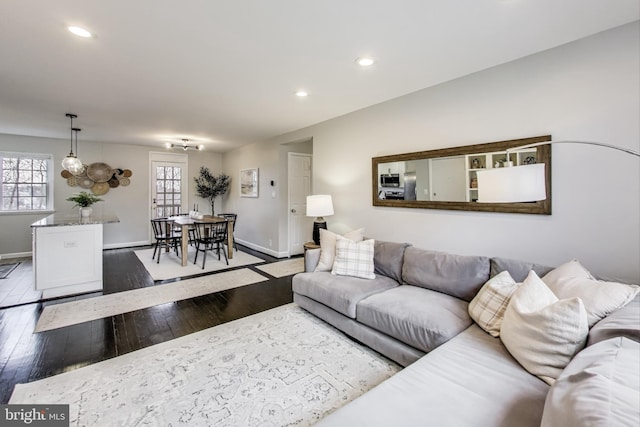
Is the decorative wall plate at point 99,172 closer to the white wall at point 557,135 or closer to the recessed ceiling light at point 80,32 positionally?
the recessed ceiling light at point 80,32

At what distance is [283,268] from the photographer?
489 centimetres

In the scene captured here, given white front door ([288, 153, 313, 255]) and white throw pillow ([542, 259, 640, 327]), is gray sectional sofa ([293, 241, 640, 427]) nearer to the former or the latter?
white throw pillow ([542, 259, 640, 327])

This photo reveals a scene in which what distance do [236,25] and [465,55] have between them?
1815 mm

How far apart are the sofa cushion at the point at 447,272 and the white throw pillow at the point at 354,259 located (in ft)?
1.20

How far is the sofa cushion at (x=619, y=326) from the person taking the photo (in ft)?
3.94

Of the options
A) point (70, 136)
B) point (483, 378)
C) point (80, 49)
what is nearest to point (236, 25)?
point (80, 49)

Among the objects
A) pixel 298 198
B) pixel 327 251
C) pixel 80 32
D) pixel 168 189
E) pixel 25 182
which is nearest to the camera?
pixel 80 32

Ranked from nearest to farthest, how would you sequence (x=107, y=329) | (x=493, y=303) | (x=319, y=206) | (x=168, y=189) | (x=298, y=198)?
1. (x=493, y=303)
2. (x=107, y=329)
3. (x=319, y=206)
4. (x=298, y=198)
5. (x=168, y=189)

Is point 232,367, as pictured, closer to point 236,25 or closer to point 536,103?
point 236,25

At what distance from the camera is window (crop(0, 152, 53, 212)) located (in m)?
5.53

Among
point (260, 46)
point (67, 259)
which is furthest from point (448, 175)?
point (67, 259)

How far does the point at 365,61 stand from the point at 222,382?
275 cm

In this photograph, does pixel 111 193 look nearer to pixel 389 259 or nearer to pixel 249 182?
pixel 249 182

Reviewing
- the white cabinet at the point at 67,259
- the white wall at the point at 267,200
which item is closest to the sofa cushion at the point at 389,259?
the white wall at the point at 267,200
